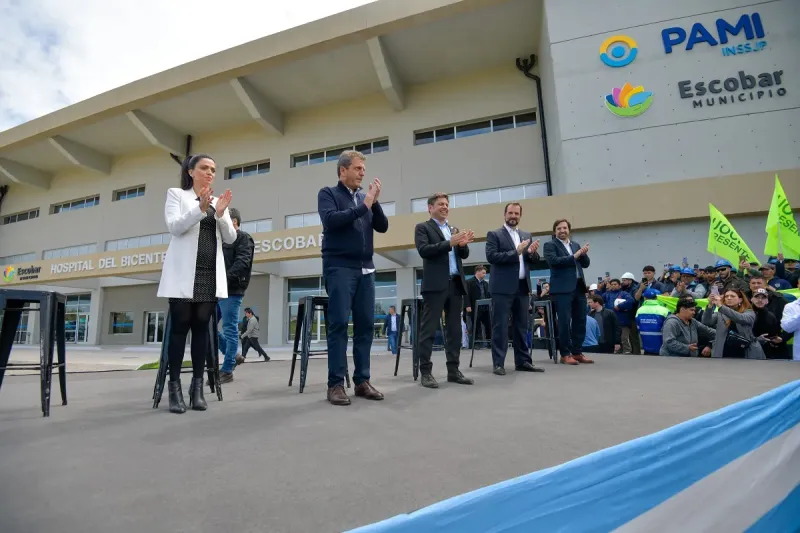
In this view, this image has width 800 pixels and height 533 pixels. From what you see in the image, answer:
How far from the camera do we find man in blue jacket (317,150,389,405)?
278 cm

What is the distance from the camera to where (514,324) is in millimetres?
4332

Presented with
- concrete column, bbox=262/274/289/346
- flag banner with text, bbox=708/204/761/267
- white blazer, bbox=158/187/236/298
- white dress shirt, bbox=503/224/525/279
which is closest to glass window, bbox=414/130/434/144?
concrete column, bbox=262/274/289/346

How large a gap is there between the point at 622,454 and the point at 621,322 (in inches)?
265

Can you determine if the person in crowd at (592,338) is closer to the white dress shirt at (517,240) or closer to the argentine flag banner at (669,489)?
the white dress shirt at (517,240)

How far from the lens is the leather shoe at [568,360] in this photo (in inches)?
185

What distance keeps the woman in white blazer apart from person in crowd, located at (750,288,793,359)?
6.09 m

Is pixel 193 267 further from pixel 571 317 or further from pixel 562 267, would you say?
pixel 571 317

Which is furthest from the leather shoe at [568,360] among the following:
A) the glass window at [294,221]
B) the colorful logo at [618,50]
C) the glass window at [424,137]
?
the glass window at [294,221]

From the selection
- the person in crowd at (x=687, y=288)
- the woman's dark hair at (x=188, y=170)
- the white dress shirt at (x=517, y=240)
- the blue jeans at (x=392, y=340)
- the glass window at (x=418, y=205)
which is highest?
the glass window at (x=418, y=205)

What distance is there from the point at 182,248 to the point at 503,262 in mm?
2824

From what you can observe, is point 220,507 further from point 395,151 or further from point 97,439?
point 395,151

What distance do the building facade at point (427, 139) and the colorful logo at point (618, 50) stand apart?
0.13 ft

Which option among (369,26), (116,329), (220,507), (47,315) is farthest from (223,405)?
(116,329)

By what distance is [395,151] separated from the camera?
1545cm
